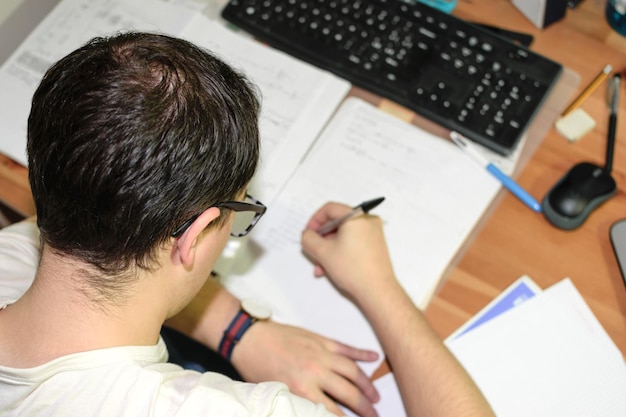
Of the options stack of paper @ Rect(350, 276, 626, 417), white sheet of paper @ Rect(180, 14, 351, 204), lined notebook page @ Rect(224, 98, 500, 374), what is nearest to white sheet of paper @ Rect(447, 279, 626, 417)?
stack of paper @ Rect(350, 276, 626, 417)

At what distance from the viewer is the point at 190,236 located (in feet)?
1.99

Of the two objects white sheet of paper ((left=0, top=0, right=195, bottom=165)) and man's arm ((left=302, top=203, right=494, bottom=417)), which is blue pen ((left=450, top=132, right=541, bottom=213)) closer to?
man's arm ((left=302, top=203, right=494, bottom=417))

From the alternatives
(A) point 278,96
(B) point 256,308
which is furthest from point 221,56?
(B) point 256,308

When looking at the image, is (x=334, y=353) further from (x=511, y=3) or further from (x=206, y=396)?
(x=511, y=3)

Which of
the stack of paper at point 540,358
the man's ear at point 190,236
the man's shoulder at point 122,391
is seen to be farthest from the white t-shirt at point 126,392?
the stack of paper at point 540,358

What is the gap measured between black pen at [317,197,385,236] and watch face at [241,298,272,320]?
0.13 meters

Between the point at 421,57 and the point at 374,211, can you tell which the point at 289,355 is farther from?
the point at 421,57

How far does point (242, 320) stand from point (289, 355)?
0.28 feet

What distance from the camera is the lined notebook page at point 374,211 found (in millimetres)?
845

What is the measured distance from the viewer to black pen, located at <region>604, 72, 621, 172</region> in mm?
913

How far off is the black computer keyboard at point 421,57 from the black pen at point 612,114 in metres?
0.10

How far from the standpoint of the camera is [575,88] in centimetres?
99

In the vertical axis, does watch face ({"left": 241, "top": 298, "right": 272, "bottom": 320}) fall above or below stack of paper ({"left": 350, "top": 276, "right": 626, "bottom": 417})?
below

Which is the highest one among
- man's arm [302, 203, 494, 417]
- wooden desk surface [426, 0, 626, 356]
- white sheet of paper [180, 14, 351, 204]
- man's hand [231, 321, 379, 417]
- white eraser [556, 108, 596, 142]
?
white eraser [556, 108, 596, 142]
